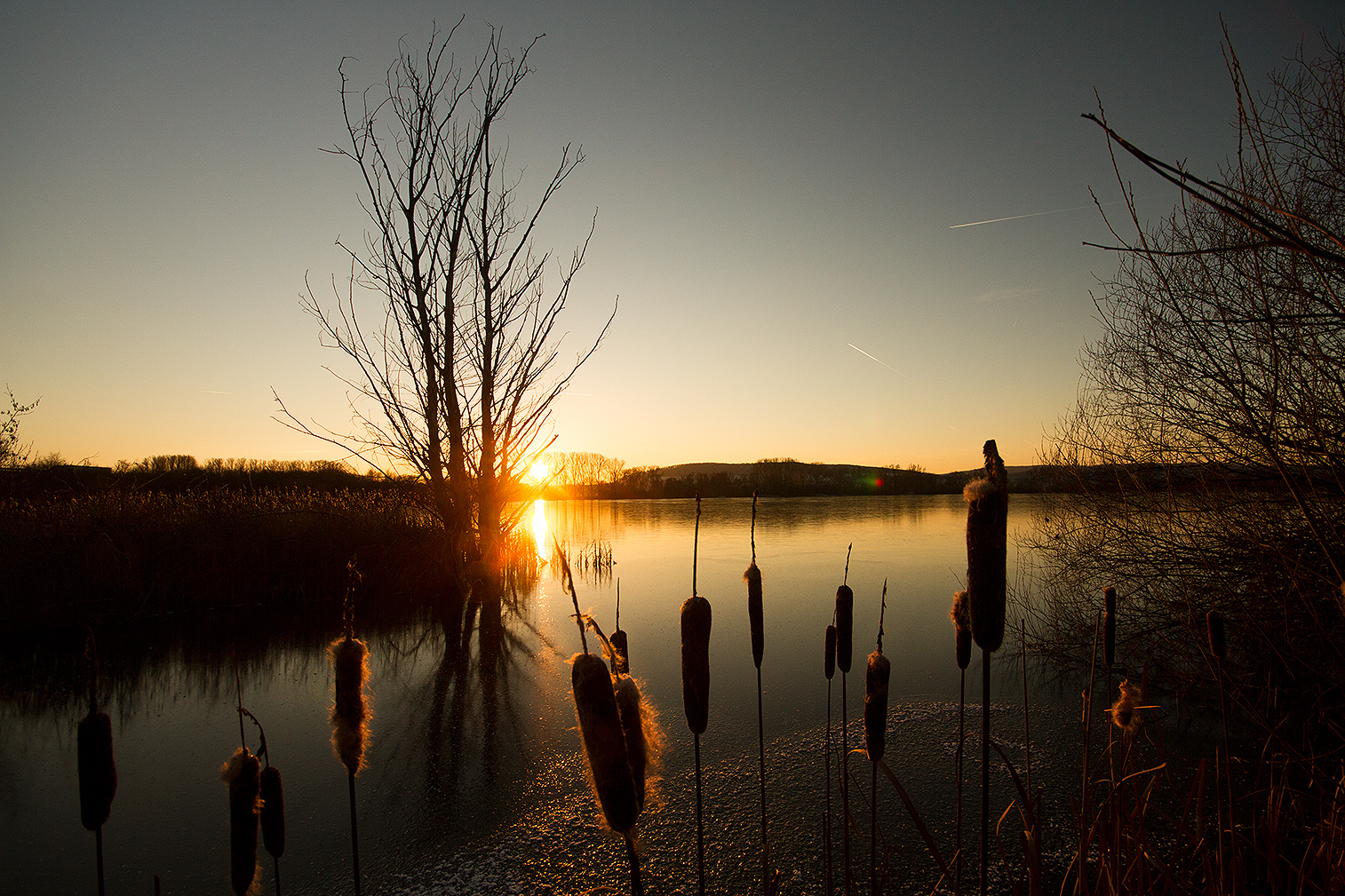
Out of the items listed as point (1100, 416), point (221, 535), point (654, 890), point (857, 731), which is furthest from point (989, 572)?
point (221, 535)

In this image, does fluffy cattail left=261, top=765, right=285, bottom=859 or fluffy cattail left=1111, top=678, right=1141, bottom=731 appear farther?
fluffy cattail left=1111, top=678, right=1141, bottom=731

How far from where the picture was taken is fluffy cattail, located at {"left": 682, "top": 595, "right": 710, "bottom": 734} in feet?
4.73

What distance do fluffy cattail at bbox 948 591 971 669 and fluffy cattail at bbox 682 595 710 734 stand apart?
0.94 m

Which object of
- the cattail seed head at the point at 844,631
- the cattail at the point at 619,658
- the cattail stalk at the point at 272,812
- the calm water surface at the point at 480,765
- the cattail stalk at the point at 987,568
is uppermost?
the cattail stalk at the point at 987,568

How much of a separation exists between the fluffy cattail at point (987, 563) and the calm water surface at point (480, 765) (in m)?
2.68

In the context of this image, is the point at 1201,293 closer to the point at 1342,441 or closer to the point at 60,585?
the point at 1342,441

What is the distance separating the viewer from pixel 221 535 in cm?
987

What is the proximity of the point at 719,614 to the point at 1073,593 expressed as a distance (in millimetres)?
4693

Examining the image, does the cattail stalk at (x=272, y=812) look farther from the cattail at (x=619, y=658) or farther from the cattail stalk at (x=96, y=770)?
the cattail at (x=619, y=658)

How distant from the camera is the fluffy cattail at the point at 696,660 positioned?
1.44 meters

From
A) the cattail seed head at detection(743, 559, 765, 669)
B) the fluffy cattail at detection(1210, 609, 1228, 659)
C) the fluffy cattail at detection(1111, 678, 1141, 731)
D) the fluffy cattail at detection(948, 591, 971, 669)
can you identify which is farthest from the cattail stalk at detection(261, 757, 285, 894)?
the fluffy cattail at detection(1210, 609, 1228, 659)

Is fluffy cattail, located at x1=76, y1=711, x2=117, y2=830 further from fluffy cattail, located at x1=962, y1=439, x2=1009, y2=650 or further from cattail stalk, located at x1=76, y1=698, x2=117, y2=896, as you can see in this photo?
fluffy cattail, located at x1=962, y1=439, x2=1009, y2=650

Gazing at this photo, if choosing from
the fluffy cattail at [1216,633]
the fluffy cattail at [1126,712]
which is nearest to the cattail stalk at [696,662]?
the fluffy cattail at [1126,712]

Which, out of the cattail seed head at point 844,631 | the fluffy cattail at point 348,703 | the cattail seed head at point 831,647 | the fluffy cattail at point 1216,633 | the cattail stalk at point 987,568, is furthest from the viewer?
the cattail seed head at point 831,647
